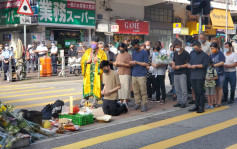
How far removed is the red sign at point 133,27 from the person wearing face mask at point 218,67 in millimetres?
17339

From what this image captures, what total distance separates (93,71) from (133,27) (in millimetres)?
18909

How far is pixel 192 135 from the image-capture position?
6359 millimetres

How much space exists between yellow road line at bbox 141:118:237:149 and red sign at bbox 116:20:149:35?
1976 centimetres

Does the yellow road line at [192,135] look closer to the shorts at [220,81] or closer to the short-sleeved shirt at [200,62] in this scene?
the short-sleeved shirt at [200,62]

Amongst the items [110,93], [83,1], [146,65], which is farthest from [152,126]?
[83,1]

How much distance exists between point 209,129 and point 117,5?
69.2 feet

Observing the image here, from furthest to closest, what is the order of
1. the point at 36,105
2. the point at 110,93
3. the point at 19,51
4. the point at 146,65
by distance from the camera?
the point at 19,51, the point at 36,105, the point at 146,65, the point at 110,93

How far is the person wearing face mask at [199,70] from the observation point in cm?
845

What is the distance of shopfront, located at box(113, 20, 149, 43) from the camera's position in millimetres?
26597

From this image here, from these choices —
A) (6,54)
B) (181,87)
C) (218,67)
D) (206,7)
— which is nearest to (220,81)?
(218,67)

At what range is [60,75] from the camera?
61.2ft

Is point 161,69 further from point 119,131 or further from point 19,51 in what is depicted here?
point 19,51

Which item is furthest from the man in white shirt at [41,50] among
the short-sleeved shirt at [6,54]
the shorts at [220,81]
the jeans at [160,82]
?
the shorts at [220,81]

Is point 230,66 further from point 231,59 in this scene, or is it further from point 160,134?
point 160,134
